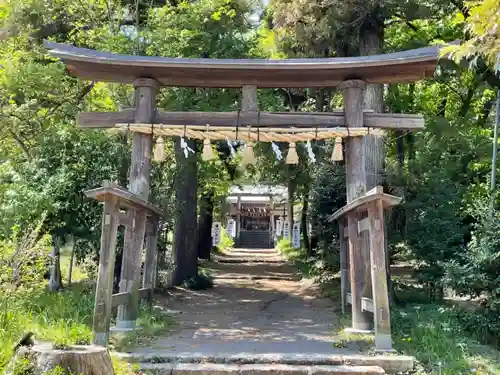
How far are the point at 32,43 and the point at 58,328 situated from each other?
29.0ft

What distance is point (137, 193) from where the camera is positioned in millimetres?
8141

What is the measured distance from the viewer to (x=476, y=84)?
1394 cm

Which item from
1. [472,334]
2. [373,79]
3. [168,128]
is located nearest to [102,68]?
[168,128]

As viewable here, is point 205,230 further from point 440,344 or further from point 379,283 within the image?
point 440,344

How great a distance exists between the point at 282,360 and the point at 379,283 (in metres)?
1.69

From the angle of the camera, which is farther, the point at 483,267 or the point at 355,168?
the point at 355,168

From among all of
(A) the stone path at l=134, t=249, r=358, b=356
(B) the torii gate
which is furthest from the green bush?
(B) the torii gate

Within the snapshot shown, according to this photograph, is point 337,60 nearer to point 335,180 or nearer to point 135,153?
point 135,153

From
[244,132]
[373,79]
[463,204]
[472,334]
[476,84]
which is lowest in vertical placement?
[472,334]

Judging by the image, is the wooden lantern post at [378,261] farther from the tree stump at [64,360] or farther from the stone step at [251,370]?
the tree stump at [64,360]


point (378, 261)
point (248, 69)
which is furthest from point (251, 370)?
point (248, 69)

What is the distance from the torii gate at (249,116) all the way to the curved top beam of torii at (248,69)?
0.05ft

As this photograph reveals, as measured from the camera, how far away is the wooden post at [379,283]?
6559mm

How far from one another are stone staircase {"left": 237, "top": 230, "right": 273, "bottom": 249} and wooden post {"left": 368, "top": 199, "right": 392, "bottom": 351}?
29.7 m
